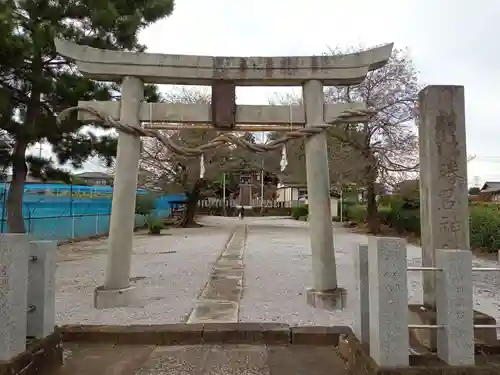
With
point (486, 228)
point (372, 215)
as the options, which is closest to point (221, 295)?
point (486, 228)

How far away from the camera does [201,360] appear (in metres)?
4.15

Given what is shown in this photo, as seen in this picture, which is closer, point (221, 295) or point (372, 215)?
point (221, 295)

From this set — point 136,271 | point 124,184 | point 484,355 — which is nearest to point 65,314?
point 124,184

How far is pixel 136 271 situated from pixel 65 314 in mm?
4105

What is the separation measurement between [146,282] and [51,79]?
236 inches

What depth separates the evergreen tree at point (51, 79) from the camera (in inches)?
388

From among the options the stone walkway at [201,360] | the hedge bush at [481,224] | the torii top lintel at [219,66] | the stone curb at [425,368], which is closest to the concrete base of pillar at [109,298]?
the stone walkway at [201,360]

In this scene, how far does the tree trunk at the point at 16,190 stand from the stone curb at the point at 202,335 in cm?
842

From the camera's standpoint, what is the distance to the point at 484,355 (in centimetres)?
351

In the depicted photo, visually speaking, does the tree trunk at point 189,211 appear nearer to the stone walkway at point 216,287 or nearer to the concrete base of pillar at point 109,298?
the stone walkway at point 216,287

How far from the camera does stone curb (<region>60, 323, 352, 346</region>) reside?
15.4 ft

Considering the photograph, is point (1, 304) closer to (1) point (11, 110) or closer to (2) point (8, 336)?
(2) point (8, 336)

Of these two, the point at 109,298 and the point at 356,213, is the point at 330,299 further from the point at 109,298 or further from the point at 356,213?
the point at 356,213

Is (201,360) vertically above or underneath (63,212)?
underneath
